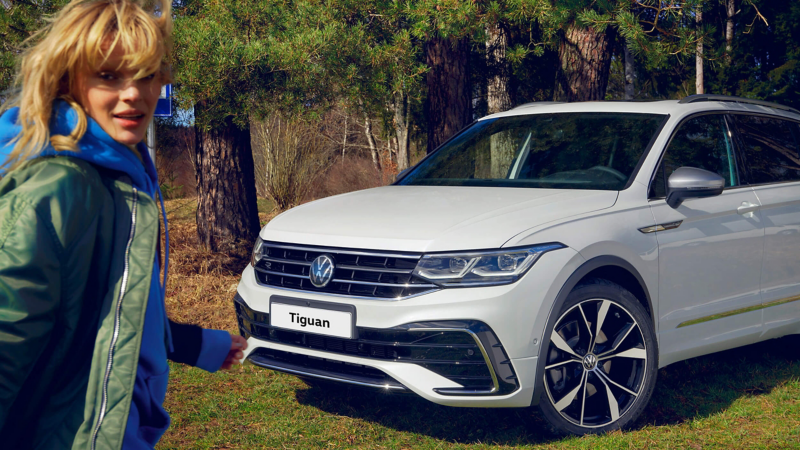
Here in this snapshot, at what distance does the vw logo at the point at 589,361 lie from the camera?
3.98 meters

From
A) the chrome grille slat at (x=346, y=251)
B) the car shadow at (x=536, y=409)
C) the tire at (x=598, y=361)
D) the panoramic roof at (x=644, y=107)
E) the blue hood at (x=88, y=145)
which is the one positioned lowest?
the car shadow at (x=536, y=409)

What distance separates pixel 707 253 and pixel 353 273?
2.01 meters

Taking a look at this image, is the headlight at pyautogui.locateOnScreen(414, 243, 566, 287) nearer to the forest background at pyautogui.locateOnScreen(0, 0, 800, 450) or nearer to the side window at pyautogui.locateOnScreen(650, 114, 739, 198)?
the forest background at pyautogui.locateOnScreen(0, 0, 800, 450)

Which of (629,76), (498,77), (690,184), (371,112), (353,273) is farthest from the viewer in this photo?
(629,76)

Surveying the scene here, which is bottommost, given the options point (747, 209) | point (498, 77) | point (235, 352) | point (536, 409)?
point (536, 409)

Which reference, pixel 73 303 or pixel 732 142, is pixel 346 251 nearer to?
pixel 73 303

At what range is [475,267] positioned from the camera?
3662 millimetres

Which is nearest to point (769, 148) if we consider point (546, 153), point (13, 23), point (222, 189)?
point (546, 153)

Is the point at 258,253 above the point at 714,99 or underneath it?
underneath

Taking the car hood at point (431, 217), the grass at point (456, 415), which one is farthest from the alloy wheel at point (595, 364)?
the car hood at point (431, 217)

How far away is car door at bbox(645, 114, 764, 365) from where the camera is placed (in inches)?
172

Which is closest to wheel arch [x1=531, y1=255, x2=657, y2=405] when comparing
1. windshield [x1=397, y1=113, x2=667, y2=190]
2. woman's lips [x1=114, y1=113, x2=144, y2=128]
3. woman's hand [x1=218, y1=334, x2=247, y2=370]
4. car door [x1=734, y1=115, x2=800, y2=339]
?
windshield [x1=397, y1=113, x2=667, y2=190]

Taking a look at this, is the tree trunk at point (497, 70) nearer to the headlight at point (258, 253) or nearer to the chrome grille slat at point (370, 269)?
the headlight at point (258, 253)

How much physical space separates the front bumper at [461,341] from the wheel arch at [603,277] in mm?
37
